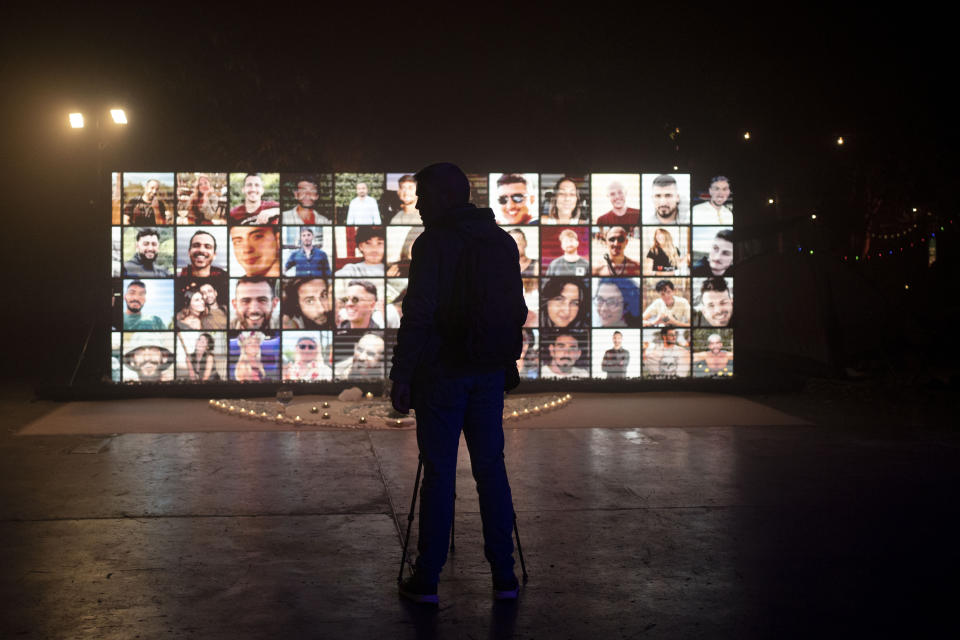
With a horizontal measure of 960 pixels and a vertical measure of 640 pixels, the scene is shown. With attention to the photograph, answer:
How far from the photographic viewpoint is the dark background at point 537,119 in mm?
12469

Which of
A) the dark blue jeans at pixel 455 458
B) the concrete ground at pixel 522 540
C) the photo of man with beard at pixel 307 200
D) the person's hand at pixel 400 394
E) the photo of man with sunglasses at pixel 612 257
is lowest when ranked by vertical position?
the concrete ground at pixel 522 540

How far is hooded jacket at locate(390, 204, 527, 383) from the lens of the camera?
4055mm

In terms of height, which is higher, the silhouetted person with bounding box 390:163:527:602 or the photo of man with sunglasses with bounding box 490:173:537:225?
the photo of man with sunglasses with bounding box 490:173:537:225

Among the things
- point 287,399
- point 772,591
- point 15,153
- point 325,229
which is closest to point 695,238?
Answer: point 325,229

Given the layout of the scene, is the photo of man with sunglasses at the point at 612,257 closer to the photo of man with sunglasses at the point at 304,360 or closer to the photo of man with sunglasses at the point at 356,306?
the photo of man with sunglasses at the point at 356,306

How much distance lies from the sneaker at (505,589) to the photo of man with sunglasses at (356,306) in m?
8.19

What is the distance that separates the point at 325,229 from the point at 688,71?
220 inches

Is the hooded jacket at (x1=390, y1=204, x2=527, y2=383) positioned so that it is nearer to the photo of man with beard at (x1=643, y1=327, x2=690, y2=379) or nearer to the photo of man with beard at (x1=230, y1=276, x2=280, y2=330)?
the photo of man with beard at (x1=230, y1=276, x2=280, y2=330)

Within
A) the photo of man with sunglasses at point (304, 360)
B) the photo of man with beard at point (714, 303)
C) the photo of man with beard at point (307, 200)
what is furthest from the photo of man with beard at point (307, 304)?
the photo of man with beard at point (714, 303)

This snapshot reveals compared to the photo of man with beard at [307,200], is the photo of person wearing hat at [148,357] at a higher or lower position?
lower

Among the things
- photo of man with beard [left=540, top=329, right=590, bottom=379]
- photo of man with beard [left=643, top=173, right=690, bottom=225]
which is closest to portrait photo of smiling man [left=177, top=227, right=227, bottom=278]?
photo of man with beard [left=540, top=329, right=590, bottom=379]

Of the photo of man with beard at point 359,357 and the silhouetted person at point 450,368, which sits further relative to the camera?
the photo of man with beard at point 359,357

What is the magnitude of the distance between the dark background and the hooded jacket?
339 inches

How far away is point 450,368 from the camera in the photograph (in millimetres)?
4078
